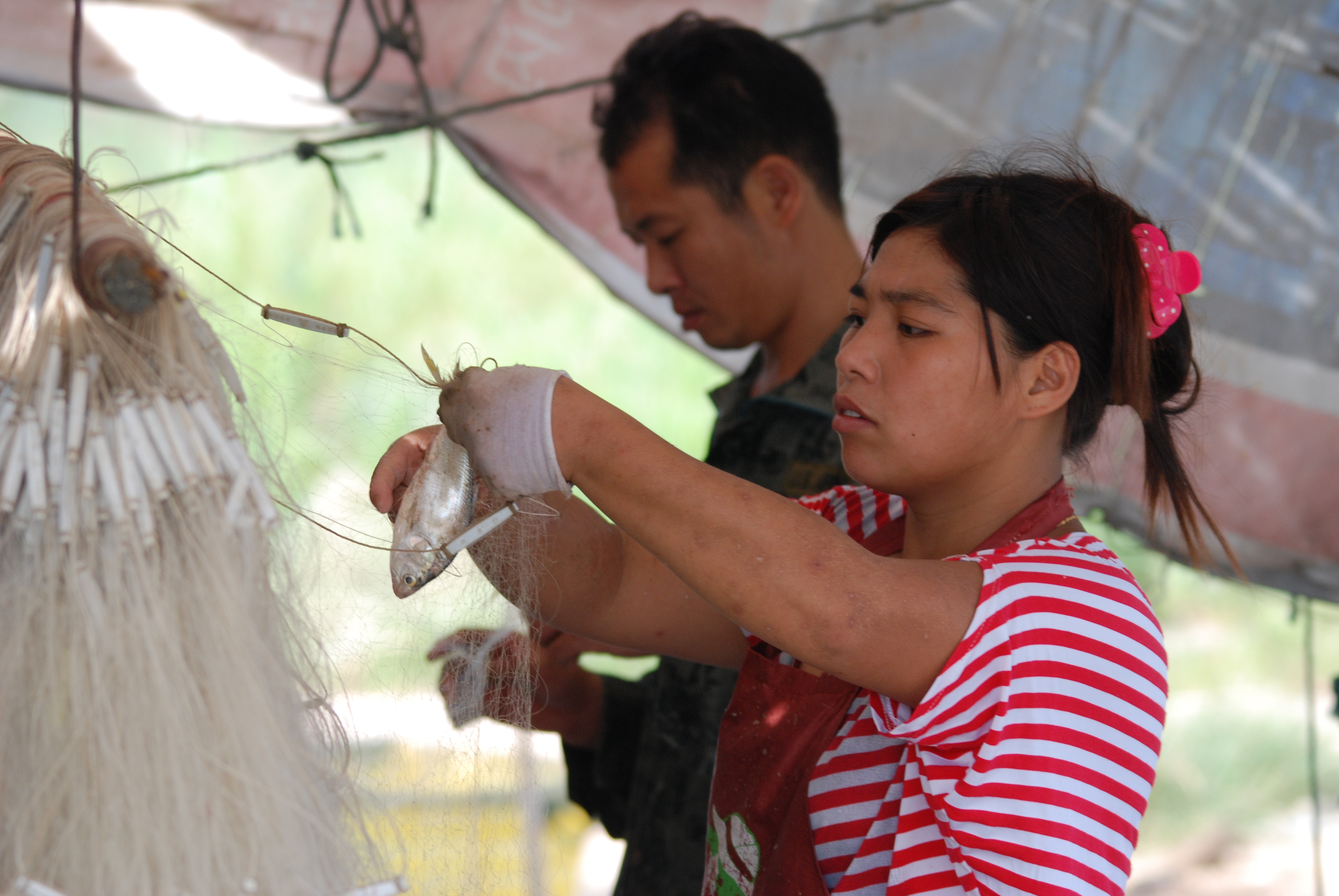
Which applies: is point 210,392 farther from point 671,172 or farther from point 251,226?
point 251,226

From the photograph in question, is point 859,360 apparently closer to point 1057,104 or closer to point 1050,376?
point 1050,376

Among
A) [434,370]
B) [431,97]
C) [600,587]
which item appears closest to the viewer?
[434,370]

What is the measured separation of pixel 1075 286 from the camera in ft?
3.76

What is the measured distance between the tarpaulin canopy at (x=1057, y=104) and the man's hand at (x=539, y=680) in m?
1.10

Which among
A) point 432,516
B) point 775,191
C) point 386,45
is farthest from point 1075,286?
point 386,45

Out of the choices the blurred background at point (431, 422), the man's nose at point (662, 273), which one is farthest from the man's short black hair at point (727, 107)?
the blurred background at point (431, 422)

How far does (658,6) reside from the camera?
8.20ft

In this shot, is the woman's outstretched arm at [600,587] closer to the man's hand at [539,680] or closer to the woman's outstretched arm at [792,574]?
the man's hand at [539,680]

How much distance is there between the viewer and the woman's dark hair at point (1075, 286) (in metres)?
1.12

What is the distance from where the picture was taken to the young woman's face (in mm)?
1119

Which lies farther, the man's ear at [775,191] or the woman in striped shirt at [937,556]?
the man's ear at [775,191]

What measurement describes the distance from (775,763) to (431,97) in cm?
185

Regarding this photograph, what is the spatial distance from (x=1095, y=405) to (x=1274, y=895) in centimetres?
459

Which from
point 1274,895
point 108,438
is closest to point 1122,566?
point 108,438
